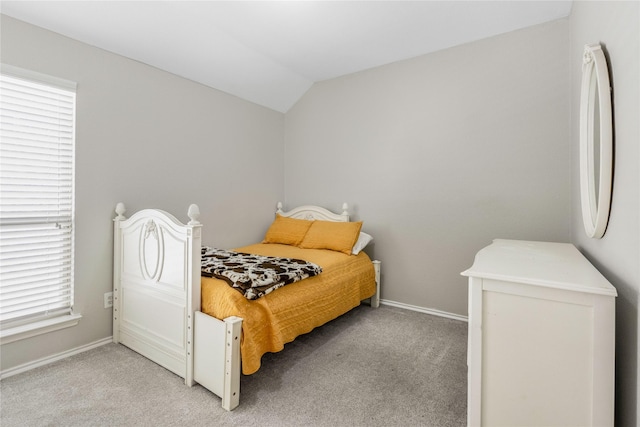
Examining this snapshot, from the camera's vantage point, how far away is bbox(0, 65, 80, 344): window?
6.28 ft

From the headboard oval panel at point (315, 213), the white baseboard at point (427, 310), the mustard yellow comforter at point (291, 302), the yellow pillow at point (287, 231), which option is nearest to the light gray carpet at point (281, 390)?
the mustard yellow comforter at point (291, 302)

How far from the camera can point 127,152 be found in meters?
2.44

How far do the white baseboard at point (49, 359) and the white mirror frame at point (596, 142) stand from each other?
3132mm

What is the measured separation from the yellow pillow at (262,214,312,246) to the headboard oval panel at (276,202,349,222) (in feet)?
0.59

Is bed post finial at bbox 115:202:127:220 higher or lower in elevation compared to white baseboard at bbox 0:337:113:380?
higher

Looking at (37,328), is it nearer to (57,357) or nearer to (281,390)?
(57,357)

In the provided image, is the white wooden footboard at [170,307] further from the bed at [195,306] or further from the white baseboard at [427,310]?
the white baseboard at [427,310]

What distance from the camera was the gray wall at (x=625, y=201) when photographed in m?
1.00

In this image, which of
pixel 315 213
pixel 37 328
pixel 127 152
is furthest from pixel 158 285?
pixel 315 213

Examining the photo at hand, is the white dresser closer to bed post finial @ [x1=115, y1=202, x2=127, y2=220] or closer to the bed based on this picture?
the bed

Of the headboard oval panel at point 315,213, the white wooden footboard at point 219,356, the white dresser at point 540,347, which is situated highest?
the headboard oval panel at point 315,213

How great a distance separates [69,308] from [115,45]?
76.3 inches

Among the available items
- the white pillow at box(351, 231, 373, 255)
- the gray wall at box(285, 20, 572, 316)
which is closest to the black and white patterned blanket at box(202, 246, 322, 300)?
the white pillow at box(351, 231, 373, 255)

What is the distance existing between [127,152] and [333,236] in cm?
189
